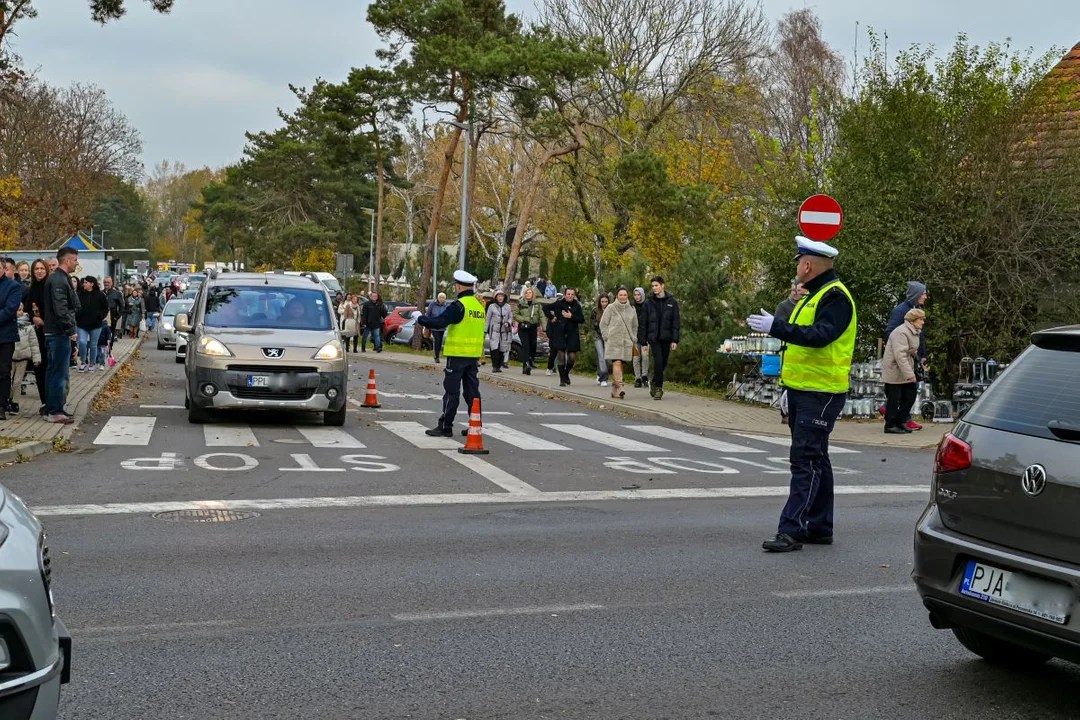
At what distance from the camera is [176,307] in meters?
37.4

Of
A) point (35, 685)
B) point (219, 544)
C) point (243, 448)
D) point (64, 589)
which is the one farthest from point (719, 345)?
point (35, 685)

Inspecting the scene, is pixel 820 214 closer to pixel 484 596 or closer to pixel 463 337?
pixel 463 337

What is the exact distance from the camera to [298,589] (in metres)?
7.10

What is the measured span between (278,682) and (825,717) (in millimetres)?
2201

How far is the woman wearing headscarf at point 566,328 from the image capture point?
24.8 metres

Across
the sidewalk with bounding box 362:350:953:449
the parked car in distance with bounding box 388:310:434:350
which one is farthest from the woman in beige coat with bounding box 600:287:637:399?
the parked car in distance with bounding box 388:310:434:350

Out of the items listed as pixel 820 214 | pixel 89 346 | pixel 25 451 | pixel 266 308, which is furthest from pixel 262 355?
pixel 89 346

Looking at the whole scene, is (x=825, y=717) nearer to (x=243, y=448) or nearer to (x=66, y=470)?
(x=66, y=470)

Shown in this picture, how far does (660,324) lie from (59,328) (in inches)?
384

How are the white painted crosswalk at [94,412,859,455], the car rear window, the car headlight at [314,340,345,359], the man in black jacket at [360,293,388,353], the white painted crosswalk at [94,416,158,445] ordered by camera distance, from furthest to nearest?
the man in black jacket at [360,293,388,353] < the car headlight at [314,340,345,359] < the white painted crosswalk at [94,412,859,455] < the white painted crosswalk at [94,416,158,445] < the car rear window

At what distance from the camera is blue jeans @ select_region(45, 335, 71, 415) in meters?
14.9

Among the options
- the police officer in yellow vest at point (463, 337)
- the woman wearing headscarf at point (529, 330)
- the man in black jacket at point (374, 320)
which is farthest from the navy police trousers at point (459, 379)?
the man in black jacket at point (374, 320)

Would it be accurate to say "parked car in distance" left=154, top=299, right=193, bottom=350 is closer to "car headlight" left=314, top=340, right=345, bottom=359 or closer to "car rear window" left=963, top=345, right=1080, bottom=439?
"car headlight" left=314, top=340, right=345, bottom=359

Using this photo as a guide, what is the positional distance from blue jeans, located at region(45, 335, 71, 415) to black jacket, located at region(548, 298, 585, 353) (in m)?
11.3
